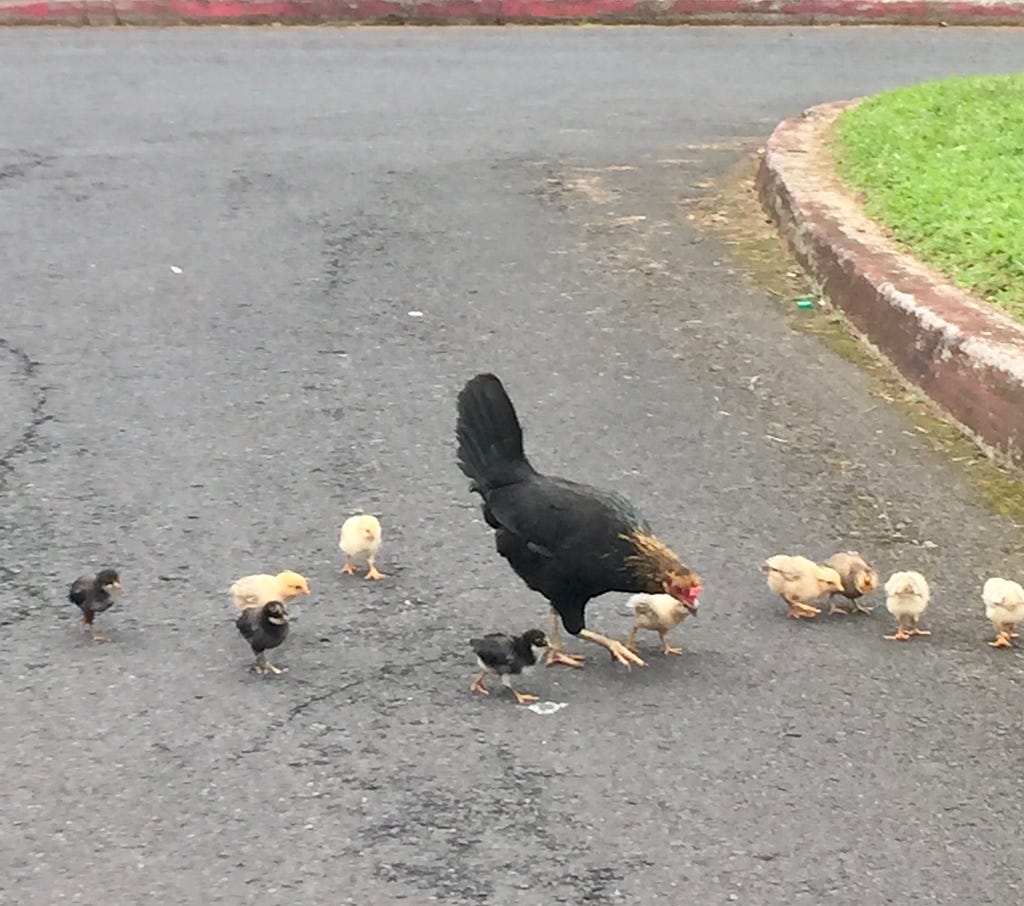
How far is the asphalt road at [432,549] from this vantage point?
328 centimetres

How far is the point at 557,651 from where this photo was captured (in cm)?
421

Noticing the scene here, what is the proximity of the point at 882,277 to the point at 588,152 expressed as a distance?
3968mm

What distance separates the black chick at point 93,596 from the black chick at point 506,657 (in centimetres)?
99

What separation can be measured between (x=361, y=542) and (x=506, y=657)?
0.82m

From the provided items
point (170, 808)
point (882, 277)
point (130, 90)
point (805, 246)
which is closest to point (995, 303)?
point (882, 277)

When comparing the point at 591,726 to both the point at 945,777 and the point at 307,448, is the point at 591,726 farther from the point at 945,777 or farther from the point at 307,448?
the point at 307,448

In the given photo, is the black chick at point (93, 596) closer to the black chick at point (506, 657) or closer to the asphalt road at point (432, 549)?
the asphalt road at point (432, 549)

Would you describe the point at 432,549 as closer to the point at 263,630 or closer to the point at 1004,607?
the point at 263,630

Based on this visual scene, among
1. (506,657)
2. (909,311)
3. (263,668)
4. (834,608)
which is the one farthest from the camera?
(909,311)

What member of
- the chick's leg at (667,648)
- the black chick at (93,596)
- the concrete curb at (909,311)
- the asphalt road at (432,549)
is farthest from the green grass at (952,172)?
→ the black chick at (93,596)

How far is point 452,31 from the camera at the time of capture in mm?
15812

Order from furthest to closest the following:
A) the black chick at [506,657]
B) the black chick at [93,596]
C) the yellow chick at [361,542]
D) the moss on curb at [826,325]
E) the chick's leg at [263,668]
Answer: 1. the moss on curb at [826,325]
2. the yellow chick at [361,542]
3. the black chick at [93,596]
4. the chick's leg at [263,668]
5. the black chick at [506,657]

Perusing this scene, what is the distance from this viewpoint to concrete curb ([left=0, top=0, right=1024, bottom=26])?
15.7 metres

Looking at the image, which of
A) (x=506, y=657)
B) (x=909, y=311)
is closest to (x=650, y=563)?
(x=506, y=657)
